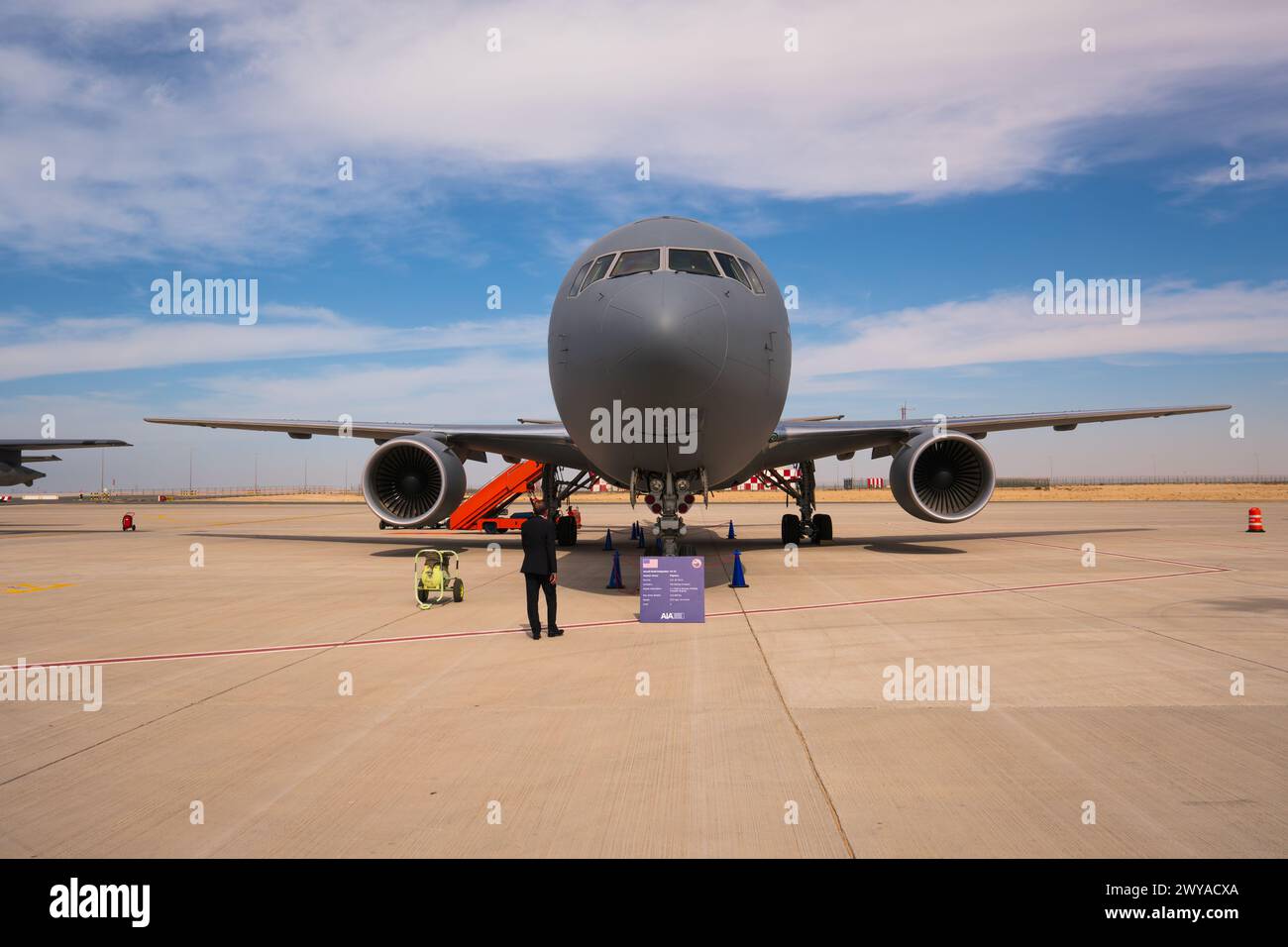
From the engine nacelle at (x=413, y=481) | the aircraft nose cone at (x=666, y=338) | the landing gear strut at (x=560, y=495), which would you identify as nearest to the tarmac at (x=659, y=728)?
the aircraft nose cone at (x=666, y=338)

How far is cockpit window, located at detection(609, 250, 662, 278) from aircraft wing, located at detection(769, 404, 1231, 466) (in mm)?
5870

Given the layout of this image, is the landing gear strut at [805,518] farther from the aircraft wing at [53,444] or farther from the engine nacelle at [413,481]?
the aircraft wing at [53,444]

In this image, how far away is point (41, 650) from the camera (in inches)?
283

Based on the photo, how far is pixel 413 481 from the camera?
15.4 meters

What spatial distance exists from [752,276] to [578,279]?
2183mm

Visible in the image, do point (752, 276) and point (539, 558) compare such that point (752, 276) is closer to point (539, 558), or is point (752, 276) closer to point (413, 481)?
point (539, 558)

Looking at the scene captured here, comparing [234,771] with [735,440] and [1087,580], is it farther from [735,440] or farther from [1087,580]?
[1087,580]

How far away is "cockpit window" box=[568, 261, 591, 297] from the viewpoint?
9.73m

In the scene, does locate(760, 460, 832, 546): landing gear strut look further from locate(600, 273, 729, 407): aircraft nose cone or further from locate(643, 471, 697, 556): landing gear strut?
locate(600, 273, 729, 407): aircraft nose cone

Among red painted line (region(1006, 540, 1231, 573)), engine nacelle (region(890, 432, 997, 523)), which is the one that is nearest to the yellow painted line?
engine nacelle (region(890, 432, 997, 523))

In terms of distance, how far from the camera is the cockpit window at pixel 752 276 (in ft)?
32.1

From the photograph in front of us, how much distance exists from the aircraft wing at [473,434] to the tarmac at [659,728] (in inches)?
204

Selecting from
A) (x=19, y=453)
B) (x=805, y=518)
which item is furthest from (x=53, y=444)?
(x=805, y=518)
